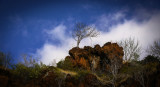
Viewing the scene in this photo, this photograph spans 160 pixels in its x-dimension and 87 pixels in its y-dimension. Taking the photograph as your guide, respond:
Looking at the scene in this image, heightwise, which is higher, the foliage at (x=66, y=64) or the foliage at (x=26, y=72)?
the foliage at (x=66, y=64)

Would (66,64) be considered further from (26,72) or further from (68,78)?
(26,72)

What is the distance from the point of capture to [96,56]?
2002 cm

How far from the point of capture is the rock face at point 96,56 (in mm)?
19125

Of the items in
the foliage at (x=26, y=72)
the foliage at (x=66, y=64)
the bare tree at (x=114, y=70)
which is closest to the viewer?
the bare tree at (x=114, y=70)

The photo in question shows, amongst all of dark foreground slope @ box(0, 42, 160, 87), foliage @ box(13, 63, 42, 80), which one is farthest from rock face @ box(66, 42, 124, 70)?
foliage @ box(13, 63, 42, 80)

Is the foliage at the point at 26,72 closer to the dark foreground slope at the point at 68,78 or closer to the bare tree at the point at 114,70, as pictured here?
the dark foreground slope at the point at 68,78

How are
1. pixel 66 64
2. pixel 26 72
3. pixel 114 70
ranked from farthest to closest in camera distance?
pixel 66 64, pixel 114 70, pixel 26 72

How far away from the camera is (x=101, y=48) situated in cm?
1981

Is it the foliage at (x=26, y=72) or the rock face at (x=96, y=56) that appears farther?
the rock face at (x=96, y=56)

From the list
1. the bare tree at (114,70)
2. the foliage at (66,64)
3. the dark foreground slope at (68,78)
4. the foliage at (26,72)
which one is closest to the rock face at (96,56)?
the foliage at (66,64)

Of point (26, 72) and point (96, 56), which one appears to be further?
point (96, 56)

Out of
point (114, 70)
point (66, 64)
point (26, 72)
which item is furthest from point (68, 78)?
point (66, 64)

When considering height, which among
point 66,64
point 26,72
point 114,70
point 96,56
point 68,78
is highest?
point 96,56

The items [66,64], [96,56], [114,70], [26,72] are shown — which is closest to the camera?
[26,72]
